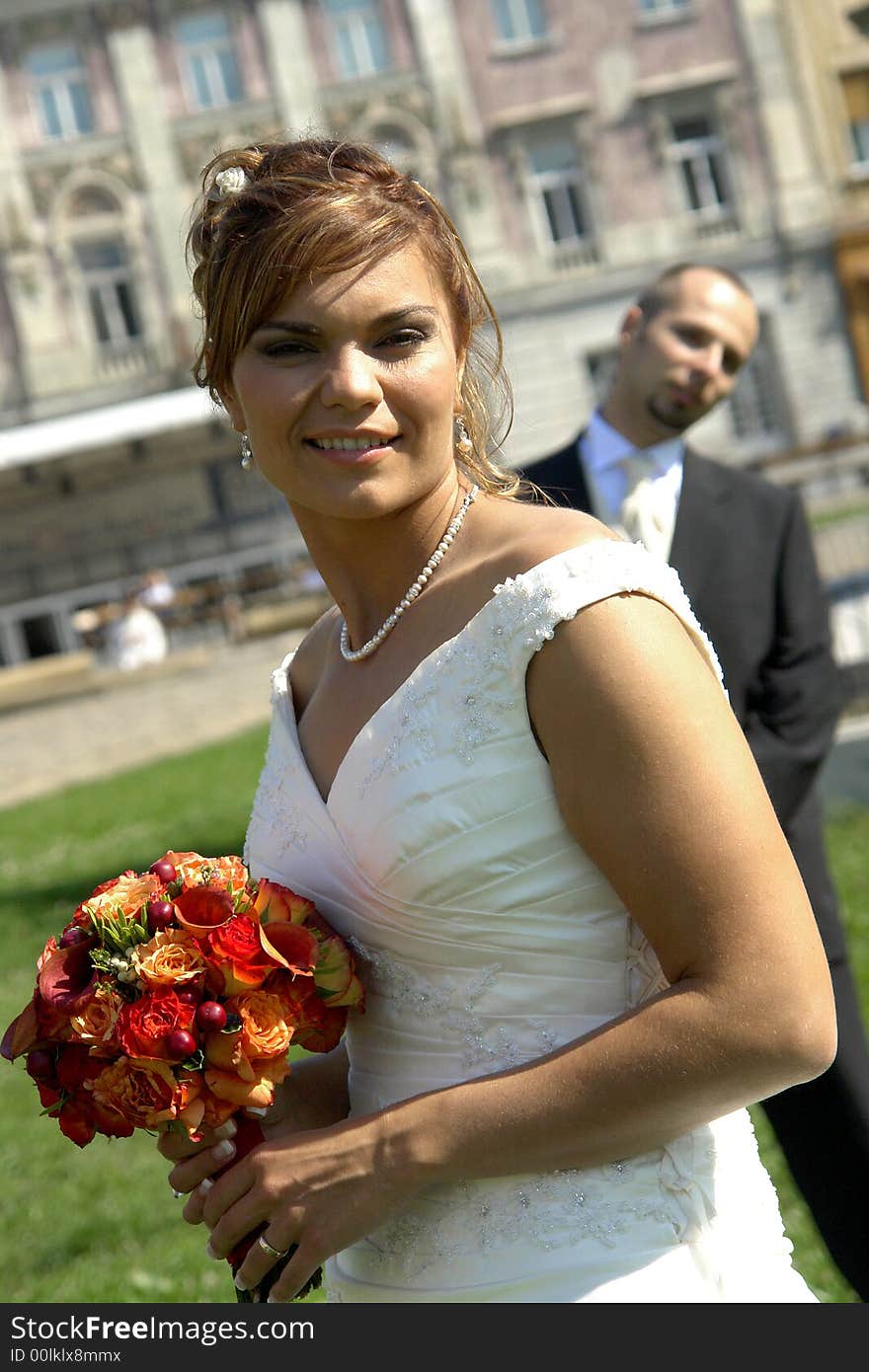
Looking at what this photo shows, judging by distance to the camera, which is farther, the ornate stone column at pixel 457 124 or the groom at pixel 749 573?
the ornate stone column at pixel 457 124

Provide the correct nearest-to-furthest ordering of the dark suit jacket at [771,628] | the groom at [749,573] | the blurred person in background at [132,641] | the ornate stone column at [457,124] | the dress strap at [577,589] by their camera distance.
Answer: the dress strap at [577,589] → the groom at [749,573] → the dark suit jacket at [771,628] → the blurred person in background at [132,641] → the ornate stone column at [457,124]

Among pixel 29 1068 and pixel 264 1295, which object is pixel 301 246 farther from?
pixel 264 1295

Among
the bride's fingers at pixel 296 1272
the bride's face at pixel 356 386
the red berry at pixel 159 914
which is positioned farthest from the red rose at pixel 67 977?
the bride's face at pixel 356 386

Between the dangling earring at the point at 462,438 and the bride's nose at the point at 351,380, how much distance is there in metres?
0.37

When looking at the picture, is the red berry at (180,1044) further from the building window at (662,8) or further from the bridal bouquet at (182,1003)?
the building window at (662,8)

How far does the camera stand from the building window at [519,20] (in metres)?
32.7

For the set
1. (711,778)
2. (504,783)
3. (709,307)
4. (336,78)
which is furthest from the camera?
(336,78)

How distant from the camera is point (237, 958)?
2072 mm

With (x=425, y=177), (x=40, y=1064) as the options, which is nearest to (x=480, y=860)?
(x=40, y=1064)

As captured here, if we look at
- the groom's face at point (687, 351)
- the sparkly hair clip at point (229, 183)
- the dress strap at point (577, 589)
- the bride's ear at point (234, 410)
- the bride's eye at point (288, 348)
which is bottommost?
the dress strap at point (577, 589)

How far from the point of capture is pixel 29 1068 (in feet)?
7.14

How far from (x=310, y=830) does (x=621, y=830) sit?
0.59 metres

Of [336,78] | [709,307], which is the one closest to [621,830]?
[709,307]

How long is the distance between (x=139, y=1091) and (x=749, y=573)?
7.51ft
